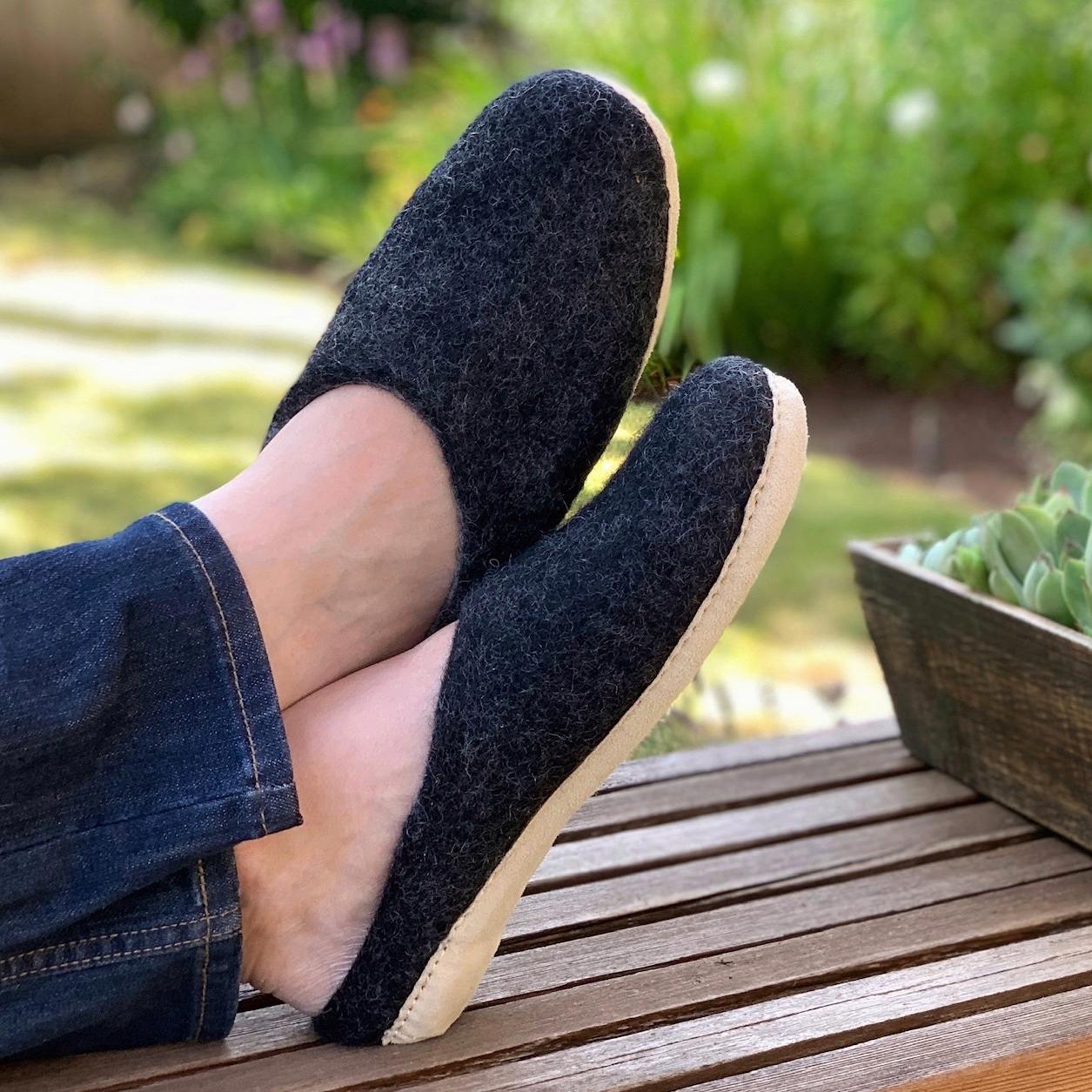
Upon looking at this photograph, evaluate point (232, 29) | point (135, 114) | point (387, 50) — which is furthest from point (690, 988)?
point (135, 114)

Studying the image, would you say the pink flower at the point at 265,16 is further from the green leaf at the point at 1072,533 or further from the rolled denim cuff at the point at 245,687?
the rolled denim cuff at the point at 245,687

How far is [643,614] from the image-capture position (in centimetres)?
84

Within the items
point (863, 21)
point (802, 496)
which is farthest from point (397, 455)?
point (863, 21)

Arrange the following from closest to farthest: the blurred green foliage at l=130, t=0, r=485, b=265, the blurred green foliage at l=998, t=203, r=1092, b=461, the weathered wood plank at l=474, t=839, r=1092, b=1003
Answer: the weathered wood plank at l=474, t=839, r=1092, b=1003
the blurred green foliage at l=998, t=203, r=1092, b=461
the blurred green foliage at l=130, t=0, r=485, b=265

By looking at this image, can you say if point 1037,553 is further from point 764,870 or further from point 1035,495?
point 764,870

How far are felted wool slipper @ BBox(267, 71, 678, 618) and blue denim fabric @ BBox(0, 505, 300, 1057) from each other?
7.7 inches

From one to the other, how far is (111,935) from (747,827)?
0.57 m

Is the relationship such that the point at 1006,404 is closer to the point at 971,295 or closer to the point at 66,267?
the point at 971,295

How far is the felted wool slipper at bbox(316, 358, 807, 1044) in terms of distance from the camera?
0.84 meters

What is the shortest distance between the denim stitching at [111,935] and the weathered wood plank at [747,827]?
339 mm

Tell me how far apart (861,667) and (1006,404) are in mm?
1313

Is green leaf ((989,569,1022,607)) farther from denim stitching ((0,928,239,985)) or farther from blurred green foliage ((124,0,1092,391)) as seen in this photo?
blurred green foliage ((124,0,1092,391))

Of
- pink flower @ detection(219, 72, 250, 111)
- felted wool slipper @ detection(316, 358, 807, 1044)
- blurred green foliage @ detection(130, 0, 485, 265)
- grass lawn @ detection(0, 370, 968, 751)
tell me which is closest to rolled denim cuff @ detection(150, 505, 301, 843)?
felted wool slipper @ detection(316, 358, 807, 1044)

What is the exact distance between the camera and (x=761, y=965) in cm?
97
